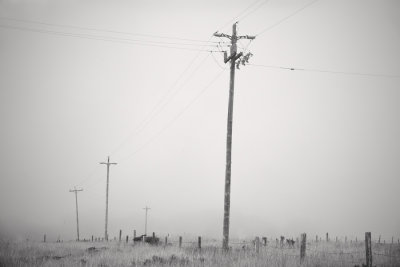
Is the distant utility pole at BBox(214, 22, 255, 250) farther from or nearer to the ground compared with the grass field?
farther from the ground

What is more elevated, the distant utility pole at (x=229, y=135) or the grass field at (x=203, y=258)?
the distant utility pole at (x=229, y=135)

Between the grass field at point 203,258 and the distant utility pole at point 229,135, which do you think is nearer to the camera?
the grass field at point 203,258

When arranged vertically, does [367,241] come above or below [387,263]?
above

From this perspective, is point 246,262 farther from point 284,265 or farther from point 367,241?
point 367,241

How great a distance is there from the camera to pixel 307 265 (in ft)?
42.3

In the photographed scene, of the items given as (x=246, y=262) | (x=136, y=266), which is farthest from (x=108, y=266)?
(x=246, y=262)

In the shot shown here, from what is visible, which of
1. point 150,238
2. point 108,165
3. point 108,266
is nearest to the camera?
point 108,266

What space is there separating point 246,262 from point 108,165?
1414 inches

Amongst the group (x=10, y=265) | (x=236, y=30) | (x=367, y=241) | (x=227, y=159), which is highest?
(x=236, y=30)

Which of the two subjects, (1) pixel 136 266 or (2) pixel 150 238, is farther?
(2) pixel 150 238

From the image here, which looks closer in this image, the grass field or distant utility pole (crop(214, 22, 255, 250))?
the grass field

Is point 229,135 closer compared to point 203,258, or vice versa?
point 203,258

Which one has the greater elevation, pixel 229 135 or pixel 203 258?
pixel 229 135

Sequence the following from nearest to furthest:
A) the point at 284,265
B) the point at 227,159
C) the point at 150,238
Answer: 1. the point at 284,265
2. the point at 227,159
3. the point at 150,238
